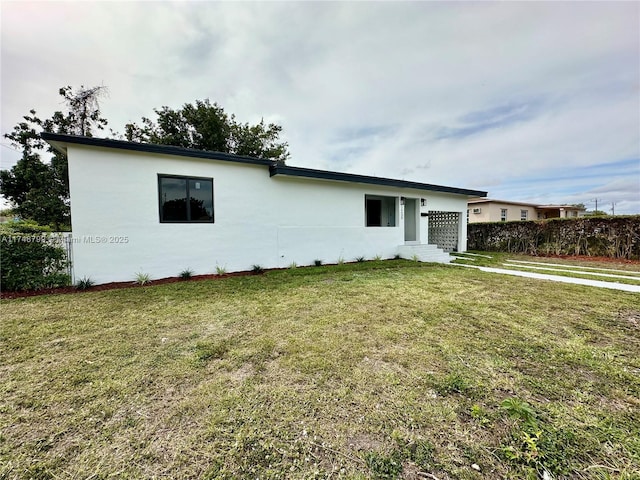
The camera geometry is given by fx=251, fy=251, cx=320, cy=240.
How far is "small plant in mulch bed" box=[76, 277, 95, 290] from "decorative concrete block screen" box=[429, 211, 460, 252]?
14.3 metres

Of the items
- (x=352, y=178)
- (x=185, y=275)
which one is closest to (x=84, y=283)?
(x=185, y=275)

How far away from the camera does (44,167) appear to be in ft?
43.2


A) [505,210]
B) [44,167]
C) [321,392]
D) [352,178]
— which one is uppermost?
[44,167]

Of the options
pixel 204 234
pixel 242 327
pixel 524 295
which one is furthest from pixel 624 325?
pixel 204 234

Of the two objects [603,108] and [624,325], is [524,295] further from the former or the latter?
[603,108]

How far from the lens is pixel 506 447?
165 cm

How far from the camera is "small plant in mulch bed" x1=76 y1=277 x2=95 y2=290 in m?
5.92

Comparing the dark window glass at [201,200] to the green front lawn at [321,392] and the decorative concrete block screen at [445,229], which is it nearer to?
the green front lawn at [321,392]

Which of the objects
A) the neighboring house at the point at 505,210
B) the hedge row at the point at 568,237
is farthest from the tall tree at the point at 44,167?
the neighboring house at the point at 505,210

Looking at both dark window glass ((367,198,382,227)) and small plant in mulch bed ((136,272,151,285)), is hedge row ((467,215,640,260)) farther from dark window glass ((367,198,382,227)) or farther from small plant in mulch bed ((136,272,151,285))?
small plant in mulch bed ((136,272,151,285))

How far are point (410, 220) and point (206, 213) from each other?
9.35 m

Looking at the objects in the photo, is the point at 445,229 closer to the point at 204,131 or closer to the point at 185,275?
the point at 185,275

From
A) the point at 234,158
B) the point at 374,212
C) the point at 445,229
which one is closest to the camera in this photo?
the point at 234,158

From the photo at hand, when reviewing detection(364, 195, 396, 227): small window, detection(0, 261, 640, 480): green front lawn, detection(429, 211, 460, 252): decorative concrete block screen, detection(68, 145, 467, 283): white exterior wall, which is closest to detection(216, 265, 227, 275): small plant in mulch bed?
detection(68, 145, 467, 283): white exterior wall
